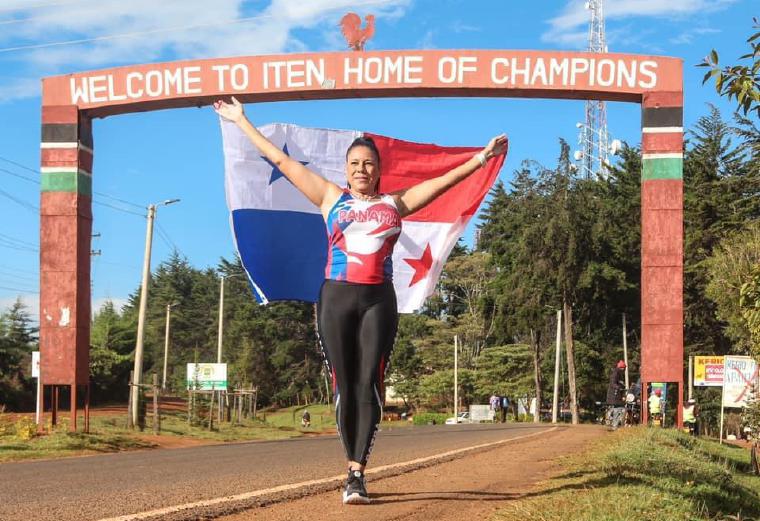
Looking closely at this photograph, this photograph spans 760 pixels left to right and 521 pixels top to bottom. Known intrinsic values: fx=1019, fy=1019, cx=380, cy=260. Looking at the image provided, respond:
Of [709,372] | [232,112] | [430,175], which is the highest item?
[232,112]

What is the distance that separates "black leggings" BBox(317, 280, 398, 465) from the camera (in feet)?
20.9

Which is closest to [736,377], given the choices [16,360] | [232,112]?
[232,112]

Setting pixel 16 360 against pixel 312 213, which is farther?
pixel 16 360

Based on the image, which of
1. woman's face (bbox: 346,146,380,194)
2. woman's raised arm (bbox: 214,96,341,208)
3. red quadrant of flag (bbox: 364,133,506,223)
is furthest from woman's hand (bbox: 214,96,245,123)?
red quadrant of flag (bbox: 364,133,506,223)

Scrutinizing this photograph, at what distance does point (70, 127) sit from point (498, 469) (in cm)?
1499

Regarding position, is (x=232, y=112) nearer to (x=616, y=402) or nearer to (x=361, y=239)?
(x=361, y=239)

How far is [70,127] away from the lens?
68.7ft

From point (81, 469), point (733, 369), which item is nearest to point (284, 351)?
point (733, 369)

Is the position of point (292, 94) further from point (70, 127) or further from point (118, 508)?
point (118, 508)

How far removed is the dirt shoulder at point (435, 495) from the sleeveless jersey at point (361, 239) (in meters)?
1.38

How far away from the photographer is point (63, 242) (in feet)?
69.9

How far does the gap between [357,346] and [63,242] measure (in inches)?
640

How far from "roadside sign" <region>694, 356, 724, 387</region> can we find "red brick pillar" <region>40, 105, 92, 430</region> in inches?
769

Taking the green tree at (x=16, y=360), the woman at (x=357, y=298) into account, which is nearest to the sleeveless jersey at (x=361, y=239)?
the woman at (x=357, y=298)
